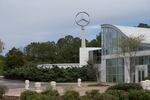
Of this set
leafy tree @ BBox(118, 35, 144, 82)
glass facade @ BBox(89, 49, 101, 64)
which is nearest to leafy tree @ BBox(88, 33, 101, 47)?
glass facade @ BBox(89, 49, 101, 64)

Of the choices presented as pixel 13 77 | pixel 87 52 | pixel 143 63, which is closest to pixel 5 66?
pixel 13 77

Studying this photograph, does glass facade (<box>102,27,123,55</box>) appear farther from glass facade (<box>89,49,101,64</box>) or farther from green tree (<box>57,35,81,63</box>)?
green tree (<box>57,35,81,63</box>)

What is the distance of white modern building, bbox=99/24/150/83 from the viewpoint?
64375 mm

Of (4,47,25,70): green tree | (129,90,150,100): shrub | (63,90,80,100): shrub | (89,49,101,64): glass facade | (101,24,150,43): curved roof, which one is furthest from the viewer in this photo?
(4,47,25,70): green tree

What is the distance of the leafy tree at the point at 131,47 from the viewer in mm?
62094

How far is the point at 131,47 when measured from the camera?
6247 cm

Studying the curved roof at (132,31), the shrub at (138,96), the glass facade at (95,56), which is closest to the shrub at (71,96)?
the shrub at (138,96)

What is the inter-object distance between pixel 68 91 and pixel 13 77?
59.6m

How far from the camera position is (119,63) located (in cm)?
6919

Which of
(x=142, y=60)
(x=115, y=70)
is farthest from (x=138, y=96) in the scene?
(x=115, y=70)

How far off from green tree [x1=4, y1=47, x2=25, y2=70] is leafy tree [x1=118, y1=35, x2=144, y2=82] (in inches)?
1266

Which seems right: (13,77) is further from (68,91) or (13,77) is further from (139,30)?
(68,91)

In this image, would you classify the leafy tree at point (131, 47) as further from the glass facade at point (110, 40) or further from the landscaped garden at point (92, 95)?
the landscaped garden at point (92, 95)

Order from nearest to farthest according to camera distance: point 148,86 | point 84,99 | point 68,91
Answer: point 84,99, point 68,91, point 148,86
